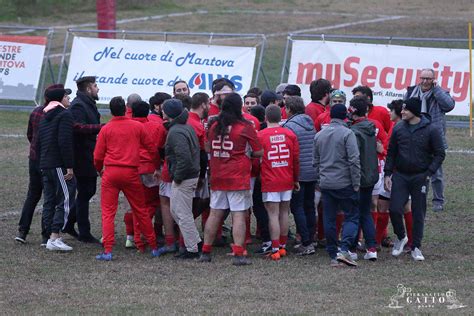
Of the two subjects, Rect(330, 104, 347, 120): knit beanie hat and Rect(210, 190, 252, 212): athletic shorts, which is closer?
Rect(330, 104, 347, 120): knit beanie hat

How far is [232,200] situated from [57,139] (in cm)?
217

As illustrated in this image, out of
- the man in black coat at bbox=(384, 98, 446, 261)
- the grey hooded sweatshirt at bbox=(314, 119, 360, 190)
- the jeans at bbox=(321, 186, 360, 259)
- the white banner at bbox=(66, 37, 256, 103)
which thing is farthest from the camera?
the white banner at bbox=(66, 37, 256, 103)

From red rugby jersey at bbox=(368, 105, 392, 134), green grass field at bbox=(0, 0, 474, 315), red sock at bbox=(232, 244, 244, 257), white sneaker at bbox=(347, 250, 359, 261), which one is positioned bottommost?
green grass field at bbox=(0, 0, 474, 315)

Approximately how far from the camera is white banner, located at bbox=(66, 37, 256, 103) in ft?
68.4

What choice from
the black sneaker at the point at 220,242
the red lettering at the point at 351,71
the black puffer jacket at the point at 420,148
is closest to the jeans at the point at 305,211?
the black sneaker at the point at 220,242

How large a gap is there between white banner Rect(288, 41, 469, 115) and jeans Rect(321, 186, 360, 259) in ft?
30.4

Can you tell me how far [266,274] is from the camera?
405 inches

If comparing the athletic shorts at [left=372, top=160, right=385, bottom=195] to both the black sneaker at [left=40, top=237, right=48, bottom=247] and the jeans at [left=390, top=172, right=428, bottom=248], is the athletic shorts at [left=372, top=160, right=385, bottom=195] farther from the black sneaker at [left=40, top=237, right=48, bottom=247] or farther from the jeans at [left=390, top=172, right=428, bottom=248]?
the black sneaker at [left=40, top=237, right=48, bottom=247]

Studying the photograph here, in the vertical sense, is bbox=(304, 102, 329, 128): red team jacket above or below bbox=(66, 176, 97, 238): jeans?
above

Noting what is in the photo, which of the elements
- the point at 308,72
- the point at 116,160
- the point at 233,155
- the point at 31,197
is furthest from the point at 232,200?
the point at 308,72

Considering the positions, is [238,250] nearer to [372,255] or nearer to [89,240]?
[372,255]

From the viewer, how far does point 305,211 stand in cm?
1150

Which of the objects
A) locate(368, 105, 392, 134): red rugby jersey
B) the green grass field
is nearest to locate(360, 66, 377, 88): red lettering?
the green grass field

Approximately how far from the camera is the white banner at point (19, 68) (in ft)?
72.4
